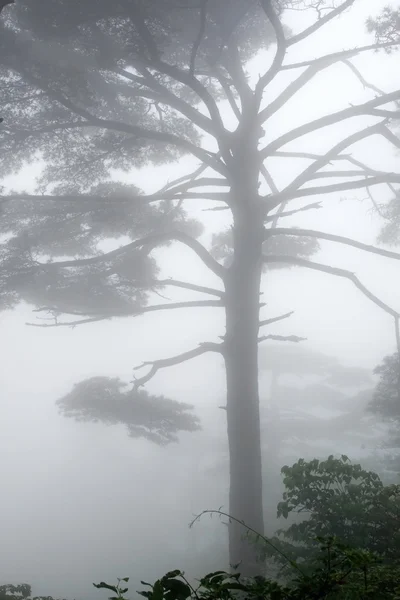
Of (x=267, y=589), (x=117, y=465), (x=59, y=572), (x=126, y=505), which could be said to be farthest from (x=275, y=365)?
(x=267, y=589)

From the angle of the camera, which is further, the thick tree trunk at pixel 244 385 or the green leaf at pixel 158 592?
the thick tree trunk at pixel 244 385

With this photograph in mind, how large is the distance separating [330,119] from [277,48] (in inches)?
69.5

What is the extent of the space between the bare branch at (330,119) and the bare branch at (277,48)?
0.90 m

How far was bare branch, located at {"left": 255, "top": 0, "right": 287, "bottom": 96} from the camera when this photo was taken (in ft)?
20.2

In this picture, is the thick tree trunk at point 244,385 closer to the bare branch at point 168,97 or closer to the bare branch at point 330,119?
the bare branch at point 330,119

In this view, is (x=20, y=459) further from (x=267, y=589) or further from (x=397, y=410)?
(x=267, y=589)

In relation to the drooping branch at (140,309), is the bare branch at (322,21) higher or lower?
higher

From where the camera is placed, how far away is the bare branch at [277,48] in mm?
6145

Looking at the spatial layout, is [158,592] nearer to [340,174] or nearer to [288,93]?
[340,174]

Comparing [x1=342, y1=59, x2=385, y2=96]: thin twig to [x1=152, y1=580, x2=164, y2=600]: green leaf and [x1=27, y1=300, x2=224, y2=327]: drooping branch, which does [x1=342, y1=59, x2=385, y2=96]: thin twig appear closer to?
[x1=27, y1=300, x2=224, y2=327]: drooping branch

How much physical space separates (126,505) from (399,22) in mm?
37362

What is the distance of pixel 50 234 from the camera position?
878 centimetres

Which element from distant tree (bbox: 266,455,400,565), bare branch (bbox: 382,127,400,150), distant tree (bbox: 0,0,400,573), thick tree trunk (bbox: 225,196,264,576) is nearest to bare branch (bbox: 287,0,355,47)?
distant tree (bbox: 0,0,400,573)

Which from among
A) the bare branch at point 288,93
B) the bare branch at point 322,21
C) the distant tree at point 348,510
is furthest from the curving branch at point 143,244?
the distant tree at point 348,510
